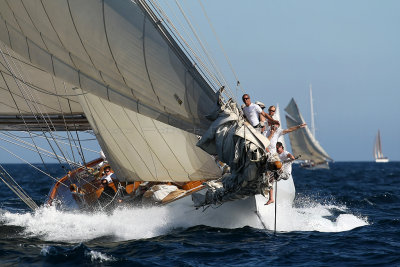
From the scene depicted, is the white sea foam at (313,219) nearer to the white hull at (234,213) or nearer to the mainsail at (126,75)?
the white hull at (234,213)

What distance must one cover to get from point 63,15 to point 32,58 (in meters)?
1.62

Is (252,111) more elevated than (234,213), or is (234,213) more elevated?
(252,111)

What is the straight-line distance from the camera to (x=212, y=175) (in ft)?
41.1

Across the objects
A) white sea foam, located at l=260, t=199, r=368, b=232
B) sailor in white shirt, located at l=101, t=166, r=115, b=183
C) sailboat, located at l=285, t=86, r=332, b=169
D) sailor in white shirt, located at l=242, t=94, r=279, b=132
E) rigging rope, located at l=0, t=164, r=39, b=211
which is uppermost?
sailboat, located at l=285, t=86, r=332, b=169

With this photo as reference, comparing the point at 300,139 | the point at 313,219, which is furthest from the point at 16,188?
the point at 300,139

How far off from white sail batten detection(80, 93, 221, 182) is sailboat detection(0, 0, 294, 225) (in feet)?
0.07

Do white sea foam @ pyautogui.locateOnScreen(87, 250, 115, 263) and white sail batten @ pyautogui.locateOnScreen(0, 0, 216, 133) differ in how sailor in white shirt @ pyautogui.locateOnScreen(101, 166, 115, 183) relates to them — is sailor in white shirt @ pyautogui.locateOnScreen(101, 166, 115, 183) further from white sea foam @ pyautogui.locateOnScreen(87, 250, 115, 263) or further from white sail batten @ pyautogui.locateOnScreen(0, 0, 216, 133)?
white sea foam @ pyautogui.locateOnScreen(87, 250, 115, 263)

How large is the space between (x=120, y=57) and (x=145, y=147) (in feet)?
8.56

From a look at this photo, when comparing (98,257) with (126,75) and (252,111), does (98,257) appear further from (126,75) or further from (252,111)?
(252,111)

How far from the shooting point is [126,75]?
1095 centimetres

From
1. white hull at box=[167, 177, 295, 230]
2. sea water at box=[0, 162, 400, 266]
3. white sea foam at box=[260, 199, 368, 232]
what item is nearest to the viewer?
sea water at box=[0, 162, 400, 266]

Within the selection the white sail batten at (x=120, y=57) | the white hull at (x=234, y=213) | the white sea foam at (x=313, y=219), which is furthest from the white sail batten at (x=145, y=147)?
the white sea foam at (x=313, y=219)

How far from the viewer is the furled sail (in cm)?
7275


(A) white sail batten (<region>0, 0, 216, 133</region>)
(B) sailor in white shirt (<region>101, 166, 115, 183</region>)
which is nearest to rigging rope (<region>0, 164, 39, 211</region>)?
(B) sailor in white shirt (<region>101, 166, 115, 183</region>)
